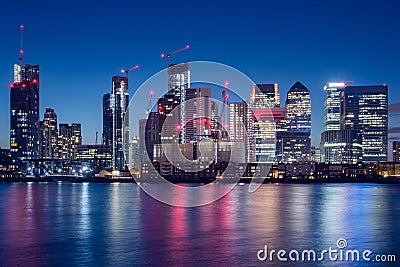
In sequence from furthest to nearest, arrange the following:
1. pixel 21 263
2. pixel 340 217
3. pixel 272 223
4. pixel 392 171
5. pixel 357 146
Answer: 1. pixel 357 146
2. pixel 392 171
3. pixel 340 217
4. pixel 272 223
5. pixel 21 263

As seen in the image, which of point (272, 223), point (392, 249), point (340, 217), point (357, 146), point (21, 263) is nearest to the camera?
point (21, 263)

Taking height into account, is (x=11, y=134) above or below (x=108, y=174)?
above

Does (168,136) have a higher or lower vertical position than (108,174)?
higher

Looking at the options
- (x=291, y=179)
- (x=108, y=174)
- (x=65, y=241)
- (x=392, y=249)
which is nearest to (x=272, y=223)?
(x=392, y=249)

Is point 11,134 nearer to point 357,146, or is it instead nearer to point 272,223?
point 357,146

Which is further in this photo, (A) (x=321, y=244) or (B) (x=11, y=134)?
(B) (x=11, y=134)

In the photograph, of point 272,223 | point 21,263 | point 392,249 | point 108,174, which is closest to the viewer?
point 21,263

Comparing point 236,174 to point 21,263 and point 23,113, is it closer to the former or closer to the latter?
point 23,113

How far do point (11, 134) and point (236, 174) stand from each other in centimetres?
6772

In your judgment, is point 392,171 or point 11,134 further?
point 11,134

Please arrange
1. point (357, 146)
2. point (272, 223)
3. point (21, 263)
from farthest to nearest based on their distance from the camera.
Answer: point (357, 146) → point (272, 223) → point (21, 263)

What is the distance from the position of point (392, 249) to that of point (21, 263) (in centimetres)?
1531

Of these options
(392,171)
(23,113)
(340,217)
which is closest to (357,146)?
(392,171)

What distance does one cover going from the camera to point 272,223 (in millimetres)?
33438
